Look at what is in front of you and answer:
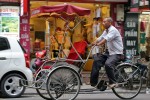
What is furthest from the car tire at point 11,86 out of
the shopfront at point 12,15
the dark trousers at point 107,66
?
the shopfront at point 12,15

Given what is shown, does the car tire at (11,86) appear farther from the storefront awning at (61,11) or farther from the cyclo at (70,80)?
the storefront awning at (61,11)

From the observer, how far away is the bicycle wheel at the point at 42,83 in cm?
995

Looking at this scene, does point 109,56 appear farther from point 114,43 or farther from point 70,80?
point 70,80

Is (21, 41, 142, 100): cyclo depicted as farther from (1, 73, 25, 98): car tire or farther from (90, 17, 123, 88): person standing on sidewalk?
(1, 73, 25, 98): car tire

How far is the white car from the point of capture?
37.0 ft

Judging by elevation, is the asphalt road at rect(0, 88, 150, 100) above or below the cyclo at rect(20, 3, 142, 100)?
below

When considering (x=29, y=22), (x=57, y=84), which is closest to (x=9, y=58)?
(x=57, y=84)

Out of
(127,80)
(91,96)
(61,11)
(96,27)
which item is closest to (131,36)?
(96,27)

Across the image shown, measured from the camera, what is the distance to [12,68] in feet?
37.2

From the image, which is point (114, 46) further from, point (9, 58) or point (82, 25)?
point (82, 25)

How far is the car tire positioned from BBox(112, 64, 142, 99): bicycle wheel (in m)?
2.66

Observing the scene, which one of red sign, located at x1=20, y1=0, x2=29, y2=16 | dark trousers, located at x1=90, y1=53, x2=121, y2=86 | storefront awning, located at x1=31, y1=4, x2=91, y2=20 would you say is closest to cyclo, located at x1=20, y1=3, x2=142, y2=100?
dark trousers, located at x1=90, y1=53, x2=121, y2=86

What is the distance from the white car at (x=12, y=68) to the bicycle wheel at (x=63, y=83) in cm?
162

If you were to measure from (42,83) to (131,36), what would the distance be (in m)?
6.66
